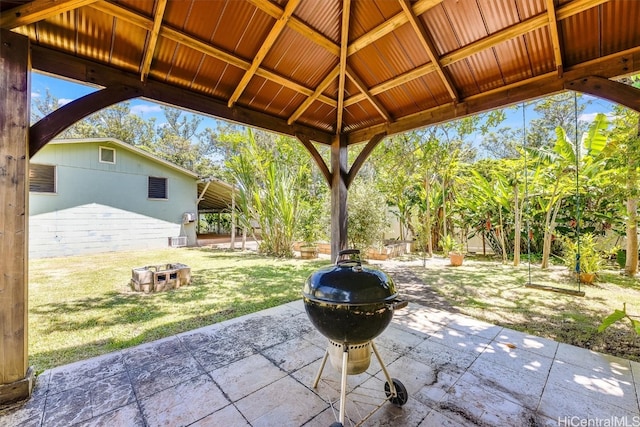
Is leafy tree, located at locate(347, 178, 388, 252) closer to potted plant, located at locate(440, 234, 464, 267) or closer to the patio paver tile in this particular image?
potted plant, located at locate(440, 234, 464, 267)

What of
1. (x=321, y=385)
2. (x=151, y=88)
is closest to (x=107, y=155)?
(x=151, y=88)

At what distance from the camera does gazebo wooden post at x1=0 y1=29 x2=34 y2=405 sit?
195 cm

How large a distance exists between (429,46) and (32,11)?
332cm

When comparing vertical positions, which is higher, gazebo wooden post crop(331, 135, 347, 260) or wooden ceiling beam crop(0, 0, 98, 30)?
wooden ceiling beam crop(0, 0, 98, 30)

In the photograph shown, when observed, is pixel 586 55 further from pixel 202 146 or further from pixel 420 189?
pixel 202 146

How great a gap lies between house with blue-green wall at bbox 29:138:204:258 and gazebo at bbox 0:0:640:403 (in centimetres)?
888

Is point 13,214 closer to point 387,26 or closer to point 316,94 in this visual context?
point 316,94

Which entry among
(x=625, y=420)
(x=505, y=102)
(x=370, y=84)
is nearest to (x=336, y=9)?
(x=370, y=84)

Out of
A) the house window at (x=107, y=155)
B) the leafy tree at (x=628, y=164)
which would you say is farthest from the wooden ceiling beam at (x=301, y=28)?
the house window at (x=107, y=155)

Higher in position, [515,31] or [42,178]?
[515,31]

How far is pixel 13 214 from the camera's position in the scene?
1.98 m

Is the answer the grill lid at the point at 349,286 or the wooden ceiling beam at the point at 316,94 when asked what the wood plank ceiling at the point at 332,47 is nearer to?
the wooden ceiling beam at the point at 316,94

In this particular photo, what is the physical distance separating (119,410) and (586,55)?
5.01 m

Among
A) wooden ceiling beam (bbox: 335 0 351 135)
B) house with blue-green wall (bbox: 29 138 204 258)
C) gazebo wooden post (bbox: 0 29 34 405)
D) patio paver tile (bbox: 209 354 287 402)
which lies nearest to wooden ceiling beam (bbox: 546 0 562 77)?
wooden ceiling beam (bbox: 335 0 351 135)
